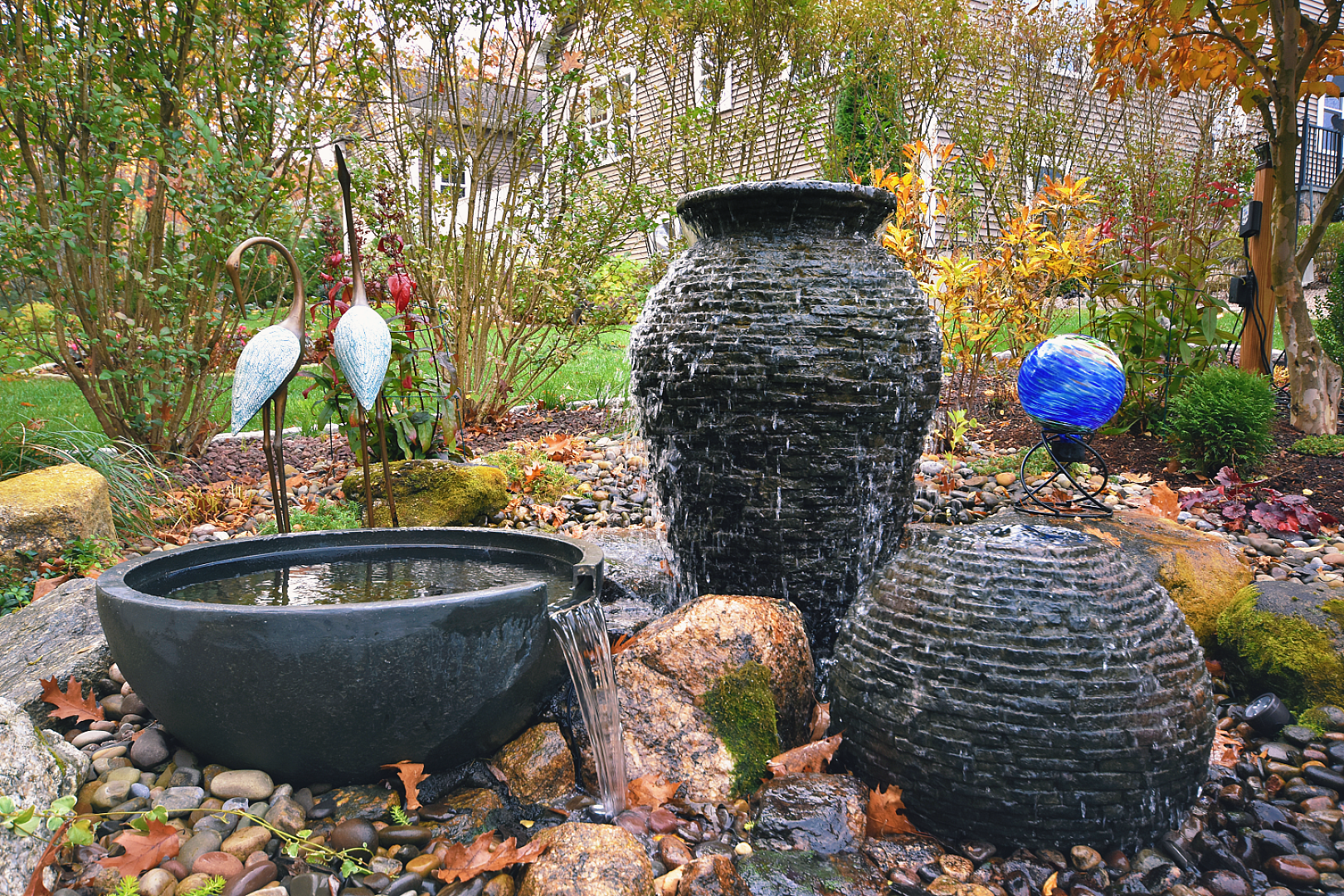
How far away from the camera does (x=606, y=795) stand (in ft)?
6.70

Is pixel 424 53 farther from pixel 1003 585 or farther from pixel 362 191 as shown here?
pixel 1003 585

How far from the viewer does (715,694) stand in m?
2.17

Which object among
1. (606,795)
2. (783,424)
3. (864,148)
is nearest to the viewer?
(606,795)

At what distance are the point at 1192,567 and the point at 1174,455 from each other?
232cm

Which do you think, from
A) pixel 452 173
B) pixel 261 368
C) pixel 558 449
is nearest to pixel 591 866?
pixel 261 368

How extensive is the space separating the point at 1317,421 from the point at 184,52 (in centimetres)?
698

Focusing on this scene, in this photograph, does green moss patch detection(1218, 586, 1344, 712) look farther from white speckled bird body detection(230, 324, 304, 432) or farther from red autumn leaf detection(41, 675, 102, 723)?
red autumn leaf detection(41, 675, 102, 723)

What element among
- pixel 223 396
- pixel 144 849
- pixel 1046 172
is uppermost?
pixel 1046 172

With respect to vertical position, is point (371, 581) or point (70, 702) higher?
point (371, 581)

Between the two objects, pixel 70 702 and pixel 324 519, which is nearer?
pixel 70 702

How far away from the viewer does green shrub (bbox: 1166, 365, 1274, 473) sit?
4.30 meters

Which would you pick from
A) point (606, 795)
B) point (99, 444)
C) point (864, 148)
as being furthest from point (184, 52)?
point (864, 148)

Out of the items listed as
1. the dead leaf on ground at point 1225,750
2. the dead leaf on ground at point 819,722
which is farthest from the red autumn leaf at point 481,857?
the dead leaf on ground at point 1225,750

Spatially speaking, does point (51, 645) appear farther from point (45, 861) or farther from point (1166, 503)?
point (1166, 503)
